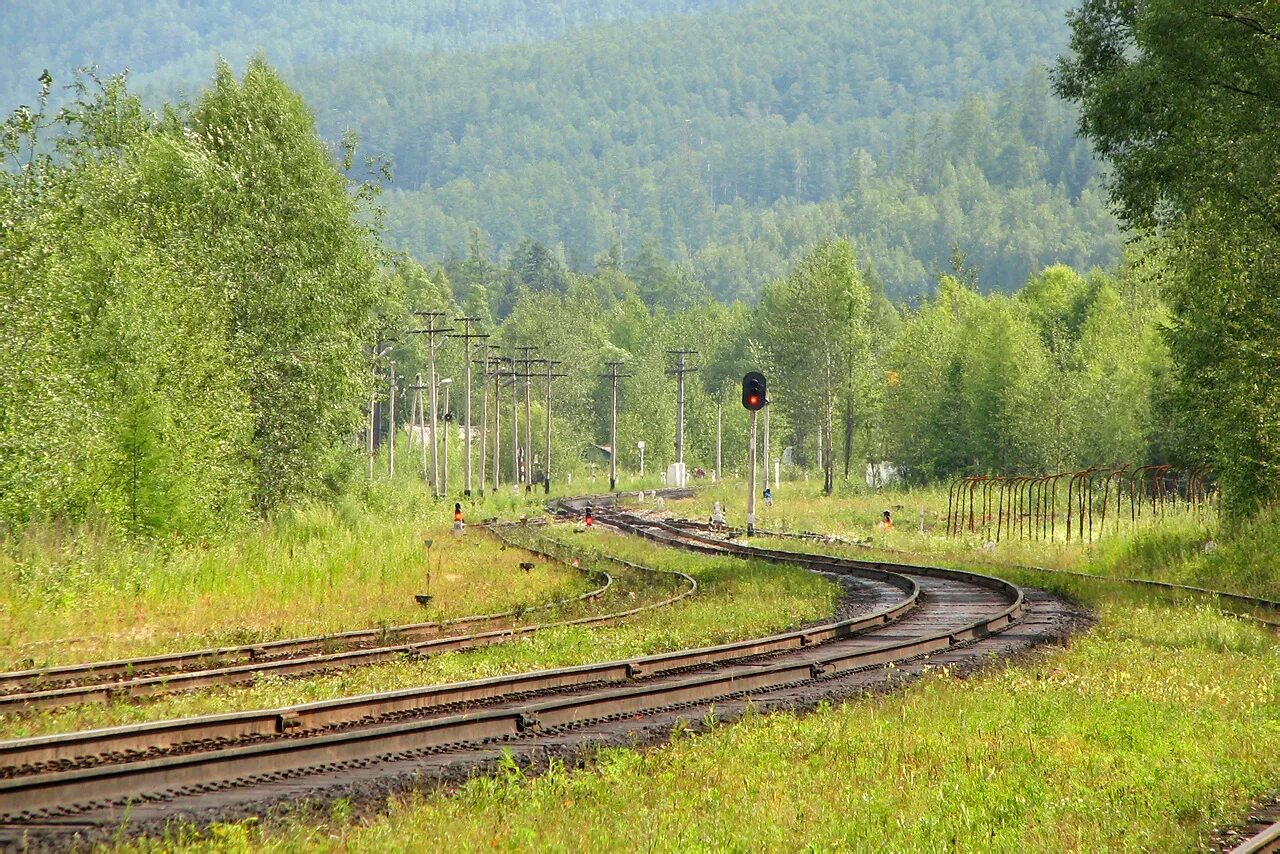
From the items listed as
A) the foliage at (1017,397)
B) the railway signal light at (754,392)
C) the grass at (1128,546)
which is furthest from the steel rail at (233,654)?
the foliage at (1017,397)

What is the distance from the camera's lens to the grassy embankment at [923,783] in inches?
329

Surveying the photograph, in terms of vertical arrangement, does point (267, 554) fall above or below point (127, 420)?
below

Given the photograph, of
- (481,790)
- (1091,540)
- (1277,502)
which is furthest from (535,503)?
(481,790)

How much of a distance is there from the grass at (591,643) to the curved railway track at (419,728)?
4.64 feet

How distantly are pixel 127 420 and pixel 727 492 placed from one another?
54848 millimetres

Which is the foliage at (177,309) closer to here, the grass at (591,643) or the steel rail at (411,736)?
the grass at (591,643)

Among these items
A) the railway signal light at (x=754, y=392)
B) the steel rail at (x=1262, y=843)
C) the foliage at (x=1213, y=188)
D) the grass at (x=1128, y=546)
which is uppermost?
the foliage at (x=1213, y=188)

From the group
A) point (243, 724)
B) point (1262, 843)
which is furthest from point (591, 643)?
point (1262, 843)

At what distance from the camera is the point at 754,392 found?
40.0 meters

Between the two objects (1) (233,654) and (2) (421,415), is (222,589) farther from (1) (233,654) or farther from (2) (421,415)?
(2) (421,415)

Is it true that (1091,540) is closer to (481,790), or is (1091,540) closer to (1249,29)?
(1249,29)

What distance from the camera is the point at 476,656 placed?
1727 centimetres

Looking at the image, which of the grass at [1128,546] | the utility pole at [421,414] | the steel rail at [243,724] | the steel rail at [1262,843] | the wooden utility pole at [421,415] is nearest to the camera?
the steel rail at [1262,843]

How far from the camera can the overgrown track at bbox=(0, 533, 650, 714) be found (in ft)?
45.4
